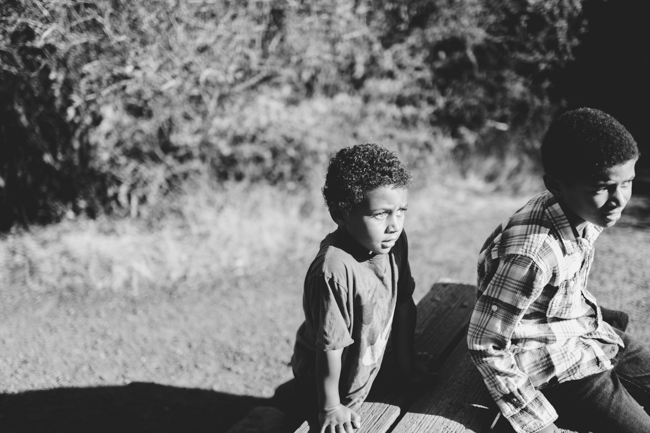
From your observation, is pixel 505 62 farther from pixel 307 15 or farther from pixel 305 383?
pixel 305 383

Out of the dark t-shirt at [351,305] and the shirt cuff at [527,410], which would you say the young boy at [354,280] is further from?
the shirt cuff at [527,410]

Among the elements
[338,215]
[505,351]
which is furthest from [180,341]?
[505,351]

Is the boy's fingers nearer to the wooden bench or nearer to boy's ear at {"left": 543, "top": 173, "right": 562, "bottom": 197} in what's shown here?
the wooden bench

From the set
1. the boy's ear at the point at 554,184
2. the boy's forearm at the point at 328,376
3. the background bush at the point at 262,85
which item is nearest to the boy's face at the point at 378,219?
the boy's forearm at the point at 328,376

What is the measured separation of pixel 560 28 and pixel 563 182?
149 inches

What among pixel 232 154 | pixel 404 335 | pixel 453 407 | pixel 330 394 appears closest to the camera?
pixel 330 394

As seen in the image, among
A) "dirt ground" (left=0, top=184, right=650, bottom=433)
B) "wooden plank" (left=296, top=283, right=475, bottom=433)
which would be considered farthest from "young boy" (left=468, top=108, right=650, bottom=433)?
"dirt ground" (left=0, top=184, right=650, bottom=433)

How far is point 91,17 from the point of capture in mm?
3916

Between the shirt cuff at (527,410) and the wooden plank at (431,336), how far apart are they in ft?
1.30

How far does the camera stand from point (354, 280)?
1.85 m

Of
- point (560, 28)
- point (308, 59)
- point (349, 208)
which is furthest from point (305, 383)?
point (560, 28)

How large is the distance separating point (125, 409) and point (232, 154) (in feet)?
8.57

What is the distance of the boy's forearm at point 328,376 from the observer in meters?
1.82

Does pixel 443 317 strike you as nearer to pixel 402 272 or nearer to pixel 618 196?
pixel 402 272
